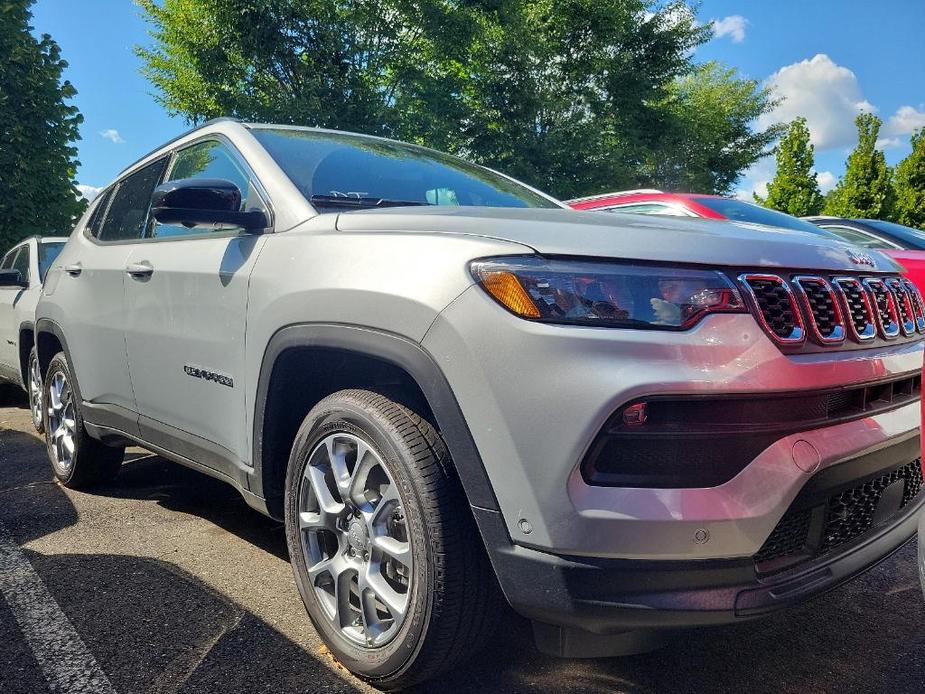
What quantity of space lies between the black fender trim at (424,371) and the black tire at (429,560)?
0.09 meters

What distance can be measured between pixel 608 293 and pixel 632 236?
0.20 m

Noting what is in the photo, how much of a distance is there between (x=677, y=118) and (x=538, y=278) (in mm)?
21160

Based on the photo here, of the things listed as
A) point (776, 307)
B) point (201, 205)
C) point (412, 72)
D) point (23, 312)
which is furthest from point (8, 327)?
point (412, 72)

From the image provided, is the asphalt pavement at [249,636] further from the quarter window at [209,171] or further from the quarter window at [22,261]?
the quarter window at [22,261]

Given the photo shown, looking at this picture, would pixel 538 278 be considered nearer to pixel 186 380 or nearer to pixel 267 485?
pixel 267 485

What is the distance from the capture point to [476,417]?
5.78 feet

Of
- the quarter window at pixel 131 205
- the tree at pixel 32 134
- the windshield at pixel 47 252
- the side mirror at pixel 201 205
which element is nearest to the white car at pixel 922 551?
the side mirror at pixel 201 205

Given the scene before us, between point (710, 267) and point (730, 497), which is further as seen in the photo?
point (710, 267)

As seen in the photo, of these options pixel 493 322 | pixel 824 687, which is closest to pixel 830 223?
pixel 824 687

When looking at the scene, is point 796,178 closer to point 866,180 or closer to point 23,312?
point 866,180

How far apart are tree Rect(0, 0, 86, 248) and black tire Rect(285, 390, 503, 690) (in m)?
13.9

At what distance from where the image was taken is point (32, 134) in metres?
13.8

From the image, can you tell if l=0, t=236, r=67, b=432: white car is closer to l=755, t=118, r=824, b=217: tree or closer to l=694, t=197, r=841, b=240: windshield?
Answer: l=694, t=197, r=841, b=240: windshield

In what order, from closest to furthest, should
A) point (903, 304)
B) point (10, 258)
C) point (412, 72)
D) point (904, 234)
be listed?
point (903, 304) → point (904, 234) → point (10, 258) → point (412, 72)
